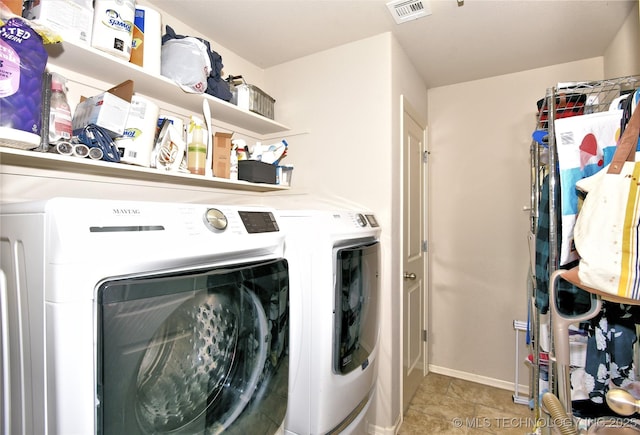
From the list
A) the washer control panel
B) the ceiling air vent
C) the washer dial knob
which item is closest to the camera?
the washer dial knob

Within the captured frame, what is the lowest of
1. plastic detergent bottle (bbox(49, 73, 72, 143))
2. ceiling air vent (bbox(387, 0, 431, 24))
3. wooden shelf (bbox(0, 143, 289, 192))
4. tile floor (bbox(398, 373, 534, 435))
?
tile floor (bbox(398, 373, 534, 435))

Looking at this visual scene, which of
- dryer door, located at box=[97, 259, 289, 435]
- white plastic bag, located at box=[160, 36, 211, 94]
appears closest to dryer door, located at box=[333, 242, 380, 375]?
dryer door, located at box=[97, 259, 289, 435]

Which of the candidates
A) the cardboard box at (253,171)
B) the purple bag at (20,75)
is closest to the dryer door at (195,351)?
the purple bag at (20,75)

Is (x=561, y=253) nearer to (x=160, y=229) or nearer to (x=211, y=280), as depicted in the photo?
(x=211, y=280)

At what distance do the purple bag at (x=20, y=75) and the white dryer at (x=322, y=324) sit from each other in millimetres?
891

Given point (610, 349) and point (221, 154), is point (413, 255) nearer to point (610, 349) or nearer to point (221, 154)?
point (610, 349)

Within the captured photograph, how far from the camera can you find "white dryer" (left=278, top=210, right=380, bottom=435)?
130 centimetres

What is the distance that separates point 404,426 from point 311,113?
2.28 meters

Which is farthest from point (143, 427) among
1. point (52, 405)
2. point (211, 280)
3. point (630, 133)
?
point (630, 133)

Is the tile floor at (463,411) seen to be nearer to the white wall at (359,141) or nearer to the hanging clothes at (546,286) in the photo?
the white wall at (359,141)

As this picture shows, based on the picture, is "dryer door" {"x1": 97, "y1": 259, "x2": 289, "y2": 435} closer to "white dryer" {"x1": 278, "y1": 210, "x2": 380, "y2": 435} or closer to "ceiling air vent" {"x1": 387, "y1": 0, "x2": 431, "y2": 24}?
"white dryer" {"x1": 278, "y1": 210, "x2": 380, "y2": 435}

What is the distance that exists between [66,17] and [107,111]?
1.14ft

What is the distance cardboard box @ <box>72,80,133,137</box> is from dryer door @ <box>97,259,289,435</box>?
883mm

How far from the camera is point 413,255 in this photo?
8.28ft
